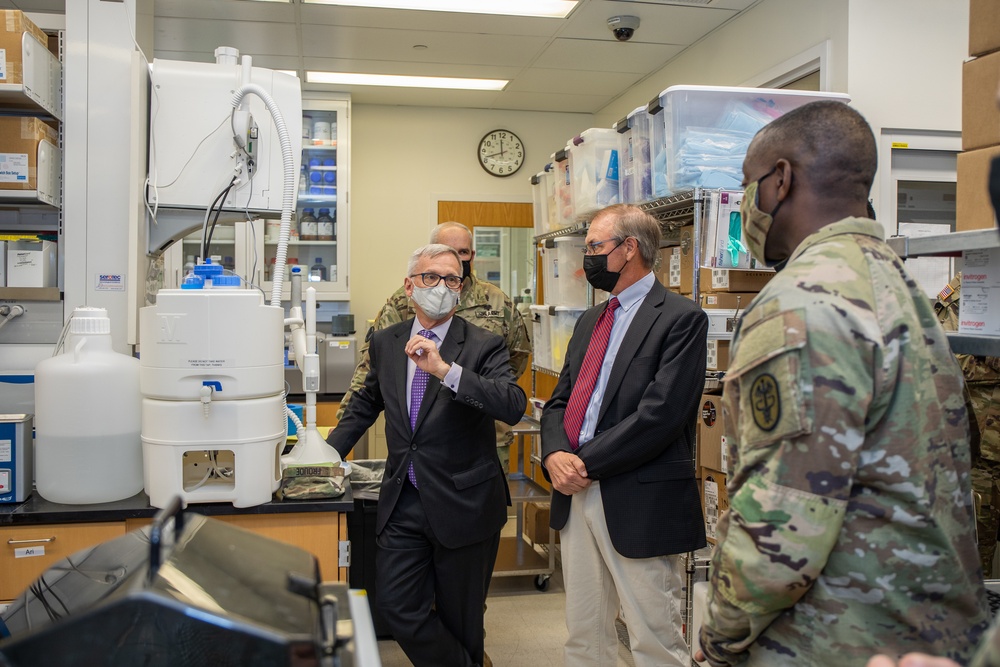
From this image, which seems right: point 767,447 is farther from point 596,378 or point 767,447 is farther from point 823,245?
point 596,378

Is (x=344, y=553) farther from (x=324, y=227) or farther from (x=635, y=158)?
(x=324, y=227)

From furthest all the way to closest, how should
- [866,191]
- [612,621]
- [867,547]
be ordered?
[612,621] < [866,191] < [867,547]

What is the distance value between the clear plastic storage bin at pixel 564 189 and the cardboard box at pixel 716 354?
3.40 ft

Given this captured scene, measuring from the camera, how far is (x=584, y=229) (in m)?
3.41

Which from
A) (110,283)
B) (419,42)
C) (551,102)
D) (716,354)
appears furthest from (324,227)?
(716,354)

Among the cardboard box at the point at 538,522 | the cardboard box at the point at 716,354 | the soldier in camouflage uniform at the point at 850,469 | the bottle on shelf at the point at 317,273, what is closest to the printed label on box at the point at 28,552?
the soldier in camouflage uniform at the point at 850,469

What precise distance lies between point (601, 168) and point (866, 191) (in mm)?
2049

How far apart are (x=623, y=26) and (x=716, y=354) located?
2.31m

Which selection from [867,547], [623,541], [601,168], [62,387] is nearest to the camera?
[867,547]

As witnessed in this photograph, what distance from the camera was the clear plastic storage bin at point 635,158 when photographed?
118 inches

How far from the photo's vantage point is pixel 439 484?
2262mm

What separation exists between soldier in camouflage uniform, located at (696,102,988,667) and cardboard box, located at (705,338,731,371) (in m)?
1.50

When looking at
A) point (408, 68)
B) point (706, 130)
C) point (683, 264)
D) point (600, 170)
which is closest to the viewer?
point (706, 130)

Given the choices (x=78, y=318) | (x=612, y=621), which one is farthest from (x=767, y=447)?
(x=78, y=318)
